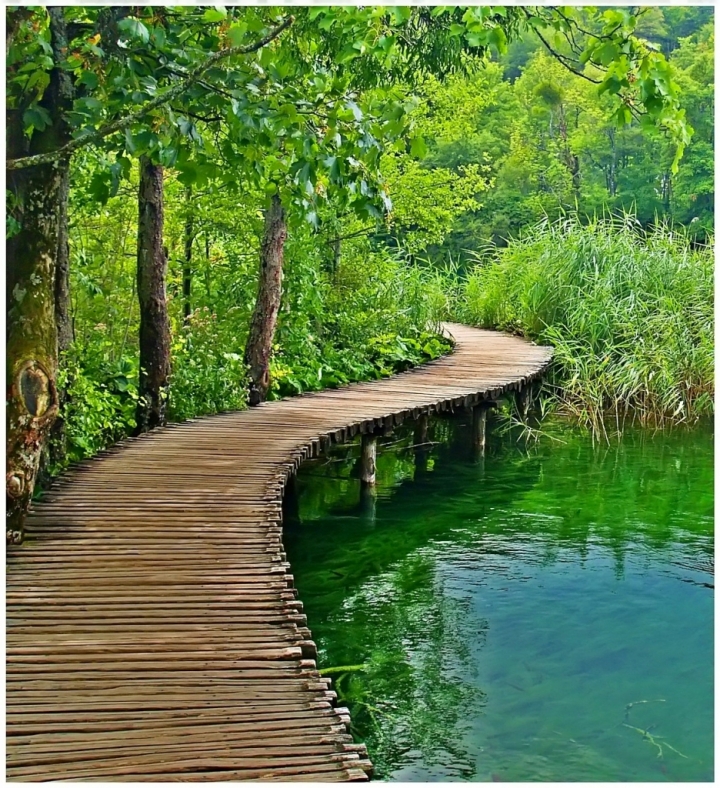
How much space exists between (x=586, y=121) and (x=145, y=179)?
2879 cm

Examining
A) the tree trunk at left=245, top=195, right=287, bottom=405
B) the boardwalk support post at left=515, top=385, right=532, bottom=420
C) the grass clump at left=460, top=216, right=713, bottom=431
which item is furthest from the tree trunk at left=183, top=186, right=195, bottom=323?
the grass clump at left=460, top=216, right=713, bottom=431

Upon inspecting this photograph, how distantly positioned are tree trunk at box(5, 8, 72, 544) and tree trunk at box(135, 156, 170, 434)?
268cm

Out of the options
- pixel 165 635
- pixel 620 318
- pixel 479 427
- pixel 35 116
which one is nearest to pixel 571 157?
pixel 620 318

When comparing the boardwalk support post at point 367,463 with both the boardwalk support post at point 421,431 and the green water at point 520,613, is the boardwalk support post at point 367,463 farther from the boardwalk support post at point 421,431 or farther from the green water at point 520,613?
the boardwalk support post at point 421,431

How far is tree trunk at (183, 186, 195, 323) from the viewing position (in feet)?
31.4

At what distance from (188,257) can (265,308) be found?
1.37 m

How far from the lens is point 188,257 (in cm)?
1022

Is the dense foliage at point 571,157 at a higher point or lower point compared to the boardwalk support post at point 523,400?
higher

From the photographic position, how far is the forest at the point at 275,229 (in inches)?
150

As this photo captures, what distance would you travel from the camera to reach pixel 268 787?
2.68 metres

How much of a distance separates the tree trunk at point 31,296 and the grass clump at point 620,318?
27.2 ft

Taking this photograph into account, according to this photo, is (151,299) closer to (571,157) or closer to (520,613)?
(520,613)

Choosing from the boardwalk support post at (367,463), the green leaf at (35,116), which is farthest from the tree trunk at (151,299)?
the green leaf at (35,116)

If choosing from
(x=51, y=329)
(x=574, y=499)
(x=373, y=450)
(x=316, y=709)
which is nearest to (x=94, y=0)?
(x=51, y=329)
